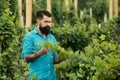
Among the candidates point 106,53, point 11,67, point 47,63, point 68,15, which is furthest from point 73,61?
point 68,15

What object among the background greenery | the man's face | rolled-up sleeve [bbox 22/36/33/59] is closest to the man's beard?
the man's face

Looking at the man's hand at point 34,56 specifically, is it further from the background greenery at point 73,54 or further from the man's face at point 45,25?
the man's face at point 45,25

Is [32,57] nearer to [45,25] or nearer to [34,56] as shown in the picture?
[34,56]

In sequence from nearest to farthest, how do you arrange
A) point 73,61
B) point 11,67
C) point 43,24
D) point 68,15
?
point 73,61 → point 43,24 → point 11,67 → point 68,15

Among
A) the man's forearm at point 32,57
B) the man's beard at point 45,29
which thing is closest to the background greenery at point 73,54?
the man's forearm at point 32,57

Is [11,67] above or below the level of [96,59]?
below

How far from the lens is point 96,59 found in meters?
3.87

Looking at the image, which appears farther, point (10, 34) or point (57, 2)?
point (57, 2)

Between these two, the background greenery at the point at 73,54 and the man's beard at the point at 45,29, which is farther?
the man's beard at the point at 45,29

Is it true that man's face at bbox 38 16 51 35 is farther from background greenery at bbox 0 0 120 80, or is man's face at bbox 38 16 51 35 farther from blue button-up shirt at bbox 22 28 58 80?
background greenery at bbox 0 0 120 80

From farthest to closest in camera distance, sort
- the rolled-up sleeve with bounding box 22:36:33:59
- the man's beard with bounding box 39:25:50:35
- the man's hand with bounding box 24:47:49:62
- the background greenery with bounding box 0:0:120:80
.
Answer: the man's beard with bounding box 39:25:50:35 → the rolled-up sleeve with bounding box 22:36:33:59 → the man's hand with bounding box 24:47:49:62 → the background greenery with bounding box 0:0:120:80

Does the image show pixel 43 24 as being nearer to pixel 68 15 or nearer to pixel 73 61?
pixel 73 61

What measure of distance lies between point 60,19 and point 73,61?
19.3 meters

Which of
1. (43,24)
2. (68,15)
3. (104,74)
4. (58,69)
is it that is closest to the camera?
(104,74)
